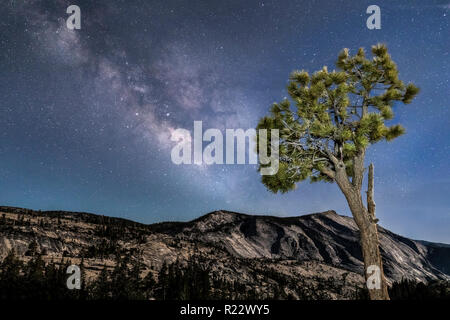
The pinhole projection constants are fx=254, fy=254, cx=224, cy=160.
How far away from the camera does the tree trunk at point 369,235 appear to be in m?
9.33

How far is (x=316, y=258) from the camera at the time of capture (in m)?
128

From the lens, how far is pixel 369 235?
10117mm

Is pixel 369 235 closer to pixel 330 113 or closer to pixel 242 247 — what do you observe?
pixel 330 113

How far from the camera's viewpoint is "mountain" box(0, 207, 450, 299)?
53.3 m

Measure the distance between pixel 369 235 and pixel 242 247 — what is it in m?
110

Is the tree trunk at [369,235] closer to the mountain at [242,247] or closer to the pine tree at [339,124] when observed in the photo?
the pine tree at [339,124]

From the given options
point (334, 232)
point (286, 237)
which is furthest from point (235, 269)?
point (334, 232)

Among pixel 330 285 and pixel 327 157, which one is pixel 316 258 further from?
pixel 327 157

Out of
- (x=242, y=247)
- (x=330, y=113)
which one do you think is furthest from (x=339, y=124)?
(x=242, y=247)

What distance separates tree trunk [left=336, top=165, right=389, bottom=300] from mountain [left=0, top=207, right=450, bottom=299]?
133ft

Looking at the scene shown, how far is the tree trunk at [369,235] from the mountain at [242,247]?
40.5m

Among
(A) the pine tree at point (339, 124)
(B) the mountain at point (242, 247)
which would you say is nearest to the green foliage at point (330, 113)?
(A) the pine tree at point (339, 124)

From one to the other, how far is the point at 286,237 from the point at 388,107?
429 feet
